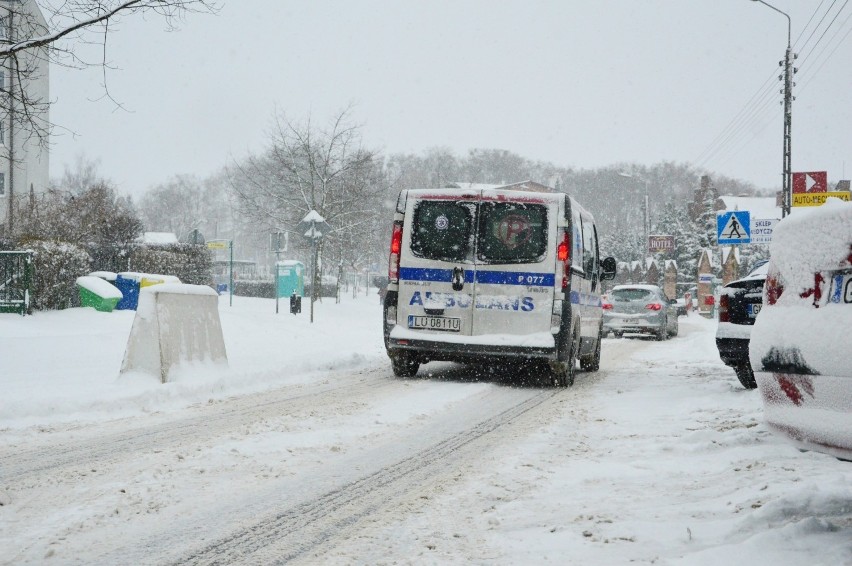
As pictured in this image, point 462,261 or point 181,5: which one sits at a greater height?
point 181,5

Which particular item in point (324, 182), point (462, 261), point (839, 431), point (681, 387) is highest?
point (324, 182)

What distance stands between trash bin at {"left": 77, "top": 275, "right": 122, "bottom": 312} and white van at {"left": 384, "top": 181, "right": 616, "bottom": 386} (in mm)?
8523

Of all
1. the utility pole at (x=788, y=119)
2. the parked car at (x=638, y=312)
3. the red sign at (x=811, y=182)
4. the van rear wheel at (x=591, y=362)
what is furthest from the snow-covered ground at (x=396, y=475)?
the utility pole at (x=788, y=119)

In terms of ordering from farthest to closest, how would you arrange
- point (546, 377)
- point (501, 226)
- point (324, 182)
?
point (324, 182) < point (546, 377) < point (501, 226)

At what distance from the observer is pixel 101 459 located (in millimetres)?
5176

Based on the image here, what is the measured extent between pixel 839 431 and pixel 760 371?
498 millimetres

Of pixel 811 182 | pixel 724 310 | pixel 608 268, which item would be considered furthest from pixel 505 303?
pixel 811 182

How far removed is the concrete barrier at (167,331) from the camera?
8.43 m

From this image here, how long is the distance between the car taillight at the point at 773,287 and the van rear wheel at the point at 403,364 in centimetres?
665

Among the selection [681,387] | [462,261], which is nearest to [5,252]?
[462,261]

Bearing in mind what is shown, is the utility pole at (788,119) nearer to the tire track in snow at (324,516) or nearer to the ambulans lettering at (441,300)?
the ambulans lettering at (441,300)

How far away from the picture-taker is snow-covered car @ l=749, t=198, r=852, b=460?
11.0 feet

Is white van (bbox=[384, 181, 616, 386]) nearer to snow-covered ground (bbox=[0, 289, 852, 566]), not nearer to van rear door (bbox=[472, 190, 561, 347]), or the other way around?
van rear door (bbox=[472, 190, 561, 347])

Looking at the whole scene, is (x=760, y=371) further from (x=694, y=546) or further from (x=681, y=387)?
(x=681, y=387)
